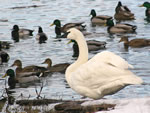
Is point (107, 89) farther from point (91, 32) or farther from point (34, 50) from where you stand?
point (91, 32)

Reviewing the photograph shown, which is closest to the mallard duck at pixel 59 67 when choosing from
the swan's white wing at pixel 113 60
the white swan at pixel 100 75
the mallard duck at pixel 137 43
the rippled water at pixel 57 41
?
the rippled water at pixel 57 41

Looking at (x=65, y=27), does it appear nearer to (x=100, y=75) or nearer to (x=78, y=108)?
(x=100, y=75)

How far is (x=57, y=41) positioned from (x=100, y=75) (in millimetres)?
14047

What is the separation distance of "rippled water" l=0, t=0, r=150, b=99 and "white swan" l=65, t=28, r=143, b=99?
1683mm

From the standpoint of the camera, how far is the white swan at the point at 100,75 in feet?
30.4

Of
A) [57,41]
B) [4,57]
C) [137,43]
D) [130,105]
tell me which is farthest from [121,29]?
[130,105]

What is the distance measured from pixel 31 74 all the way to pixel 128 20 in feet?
44.4

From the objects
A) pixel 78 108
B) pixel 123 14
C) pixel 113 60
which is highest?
pixel 113 60

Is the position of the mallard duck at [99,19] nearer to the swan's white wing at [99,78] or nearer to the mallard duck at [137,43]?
the mallard duck at [137,43]

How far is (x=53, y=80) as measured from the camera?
16.8 m

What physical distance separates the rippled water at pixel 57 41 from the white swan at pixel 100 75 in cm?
168

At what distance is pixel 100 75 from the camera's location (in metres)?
9.66

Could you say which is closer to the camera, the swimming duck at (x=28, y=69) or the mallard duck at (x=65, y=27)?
the swimming duck at (x=28, y=69)

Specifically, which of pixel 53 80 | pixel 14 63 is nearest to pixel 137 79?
pixel 53 80
